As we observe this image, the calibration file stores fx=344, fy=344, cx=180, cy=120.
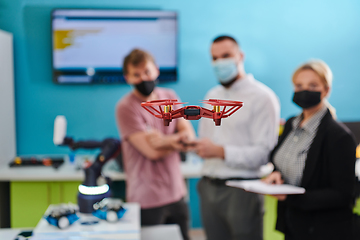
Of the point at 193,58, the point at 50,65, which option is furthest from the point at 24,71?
the point at 193,58

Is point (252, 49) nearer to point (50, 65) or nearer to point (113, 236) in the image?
point (50, 65)

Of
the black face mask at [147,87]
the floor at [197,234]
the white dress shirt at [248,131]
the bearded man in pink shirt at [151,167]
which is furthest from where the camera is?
the floor at [197,234]

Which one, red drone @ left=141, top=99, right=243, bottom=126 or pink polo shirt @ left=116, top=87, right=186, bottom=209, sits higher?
red drone @ left=141, top=99, right=243, bottom=126

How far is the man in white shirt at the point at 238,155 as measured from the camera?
1.52 meters

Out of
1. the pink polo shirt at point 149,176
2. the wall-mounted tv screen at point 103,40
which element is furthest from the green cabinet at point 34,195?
the pink polo shirt at point 149,176

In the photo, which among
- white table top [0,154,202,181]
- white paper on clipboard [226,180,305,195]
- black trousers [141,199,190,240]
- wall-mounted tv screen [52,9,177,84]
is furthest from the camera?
wall-mounted tv screen [52,9,177,84]

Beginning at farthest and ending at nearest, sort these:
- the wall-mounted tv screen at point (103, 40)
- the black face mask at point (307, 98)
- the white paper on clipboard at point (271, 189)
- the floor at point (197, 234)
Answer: the floor at point (197, 234) → the wall-mounted tv screen at point (103, 40) → the white paper on clipboard at point (271, 189) → the black face mask at point (307, 98)

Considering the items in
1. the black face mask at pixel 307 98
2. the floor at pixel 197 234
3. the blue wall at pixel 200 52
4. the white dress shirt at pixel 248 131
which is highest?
the blue wall at pixel 200 52

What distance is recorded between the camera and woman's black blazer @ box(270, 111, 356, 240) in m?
1.24

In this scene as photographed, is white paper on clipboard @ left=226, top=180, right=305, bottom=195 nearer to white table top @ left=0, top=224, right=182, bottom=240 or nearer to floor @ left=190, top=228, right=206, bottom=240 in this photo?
white table top @ left=0, top=224, right=182, bottom=240

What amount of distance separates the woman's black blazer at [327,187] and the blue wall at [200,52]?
2.04m

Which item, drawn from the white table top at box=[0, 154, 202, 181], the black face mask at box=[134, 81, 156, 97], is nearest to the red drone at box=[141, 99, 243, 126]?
the black face mask at box=[134, 81, 156, 97]

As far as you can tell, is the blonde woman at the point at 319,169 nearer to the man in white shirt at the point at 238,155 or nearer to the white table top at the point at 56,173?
the man in white shirt at the point at 238,155

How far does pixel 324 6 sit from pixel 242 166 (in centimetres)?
244
